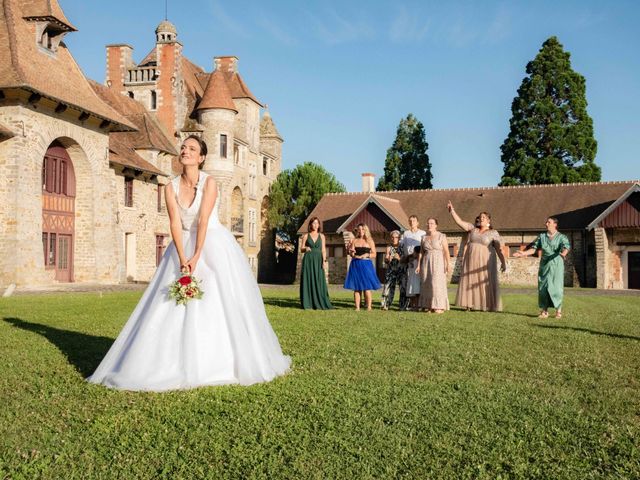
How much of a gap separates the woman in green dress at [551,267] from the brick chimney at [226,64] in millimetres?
36215

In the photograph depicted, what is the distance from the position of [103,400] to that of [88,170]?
80.8 ft

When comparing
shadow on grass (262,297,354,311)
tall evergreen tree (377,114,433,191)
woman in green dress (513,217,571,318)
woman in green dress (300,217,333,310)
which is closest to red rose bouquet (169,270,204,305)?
woman in green dress (300,217,333,310)

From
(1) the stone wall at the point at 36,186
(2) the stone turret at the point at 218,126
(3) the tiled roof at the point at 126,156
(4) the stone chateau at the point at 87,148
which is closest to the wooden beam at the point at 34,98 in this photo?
(4) the stone chateau at the point at 87,148

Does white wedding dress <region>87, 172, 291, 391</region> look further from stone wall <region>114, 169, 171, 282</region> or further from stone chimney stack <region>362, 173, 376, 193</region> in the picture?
stone chimney stack <region>362, 173, 376, 193</region>

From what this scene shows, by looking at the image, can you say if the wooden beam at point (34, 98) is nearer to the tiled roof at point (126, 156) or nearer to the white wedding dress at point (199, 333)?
the tiled roof at point (126, 156)

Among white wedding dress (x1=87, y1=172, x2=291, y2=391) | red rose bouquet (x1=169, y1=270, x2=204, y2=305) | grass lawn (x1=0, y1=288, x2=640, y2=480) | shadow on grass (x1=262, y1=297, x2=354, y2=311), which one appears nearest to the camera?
grass lawn (x1=0, y1=288, x2=640, y2=480)

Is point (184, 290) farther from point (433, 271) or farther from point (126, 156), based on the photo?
point (126, 156)

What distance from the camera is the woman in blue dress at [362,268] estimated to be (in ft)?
47.6

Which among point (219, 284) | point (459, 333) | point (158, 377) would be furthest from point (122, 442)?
point (459, 333)

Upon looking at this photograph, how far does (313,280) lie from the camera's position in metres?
14.5

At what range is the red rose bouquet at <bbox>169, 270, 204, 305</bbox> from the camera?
19.0 feet

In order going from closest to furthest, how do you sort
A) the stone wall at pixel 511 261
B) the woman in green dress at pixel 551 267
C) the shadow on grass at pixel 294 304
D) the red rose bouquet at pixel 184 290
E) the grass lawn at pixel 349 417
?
1. the grass lawn at pixel 349 417
2. the red rose bouquet at pixel 184 290
3. the woman in green dress at pixel 551 267
4. the shadow on grass at pixel 294 304
5. the stone wall at pixel 511 261

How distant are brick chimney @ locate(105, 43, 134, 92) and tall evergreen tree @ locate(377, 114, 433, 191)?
2026cm

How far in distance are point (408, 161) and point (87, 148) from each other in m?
28.8
